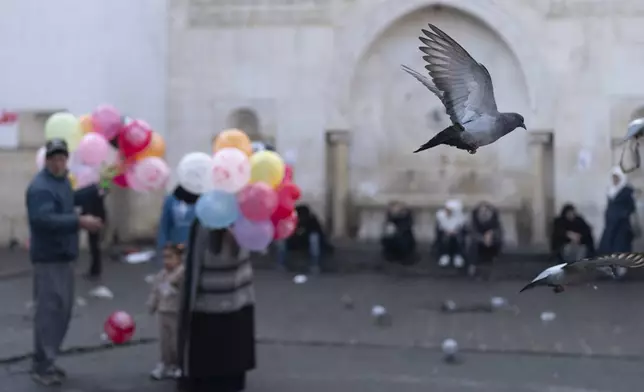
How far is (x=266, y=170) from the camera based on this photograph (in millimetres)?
6727

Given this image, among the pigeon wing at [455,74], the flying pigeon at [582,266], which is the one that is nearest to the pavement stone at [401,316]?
the flying pigeon at [582,266]

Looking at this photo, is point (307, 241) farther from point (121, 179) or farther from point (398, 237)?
point (121, 179)

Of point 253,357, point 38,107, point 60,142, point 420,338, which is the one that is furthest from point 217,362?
point 38,107

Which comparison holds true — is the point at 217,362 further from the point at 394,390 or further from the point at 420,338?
the point at 420,338

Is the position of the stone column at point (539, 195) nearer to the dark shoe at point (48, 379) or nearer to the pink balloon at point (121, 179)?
the pink balloon at point (121, 179)

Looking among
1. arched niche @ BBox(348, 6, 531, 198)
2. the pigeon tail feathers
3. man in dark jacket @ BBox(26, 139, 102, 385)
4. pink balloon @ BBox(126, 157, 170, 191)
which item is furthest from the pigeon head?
arched niche @ BBox(348, 6, 531, 198)

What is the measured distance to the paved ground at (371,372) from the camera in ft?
25.0

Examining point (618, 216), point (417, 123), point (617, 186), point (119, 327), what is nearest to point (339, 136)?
point (417, 123)

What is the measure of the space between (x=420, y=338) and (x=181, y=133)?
8526 mm

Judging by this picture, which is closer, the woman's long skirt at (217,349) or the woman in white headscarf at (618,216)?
the woman's long skirt at (217,349)

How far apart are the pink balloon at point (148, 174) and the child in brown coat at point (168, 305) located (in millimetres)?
498

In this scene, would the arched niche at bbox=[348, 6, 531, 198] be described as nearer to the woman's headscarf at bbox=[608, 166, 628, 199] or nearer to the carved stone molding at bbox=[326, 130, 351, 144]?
the carved stone molding at bbox=[326, 130, 351, 144]

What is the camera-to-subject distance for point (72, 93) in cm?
1759

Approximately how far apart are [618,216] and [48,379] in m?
9.72
